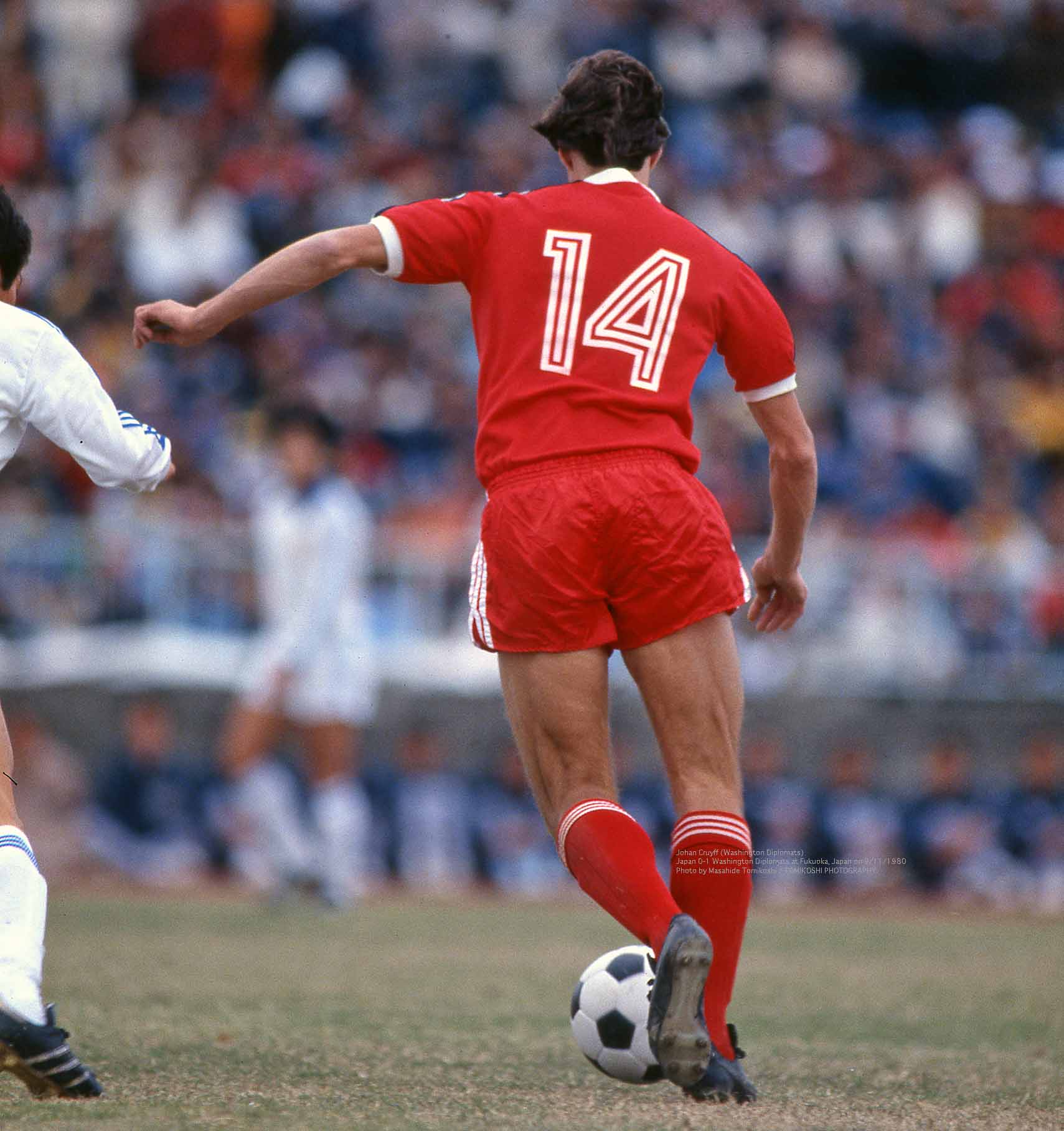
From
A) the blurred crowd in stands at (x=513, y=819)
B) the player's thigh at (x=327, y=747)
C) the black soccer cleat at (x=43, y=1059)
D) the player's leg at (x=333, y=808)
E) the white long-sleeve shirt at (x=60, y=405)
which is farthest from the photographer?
the blurred crowd in stands at (x=513, y=819)

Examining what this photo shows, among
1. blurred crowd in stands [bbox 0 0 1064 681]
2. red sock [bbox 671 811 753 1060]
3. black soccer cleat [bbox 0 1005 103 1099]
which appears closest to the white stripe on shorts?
red sock [bbox 671 811 753 1060]

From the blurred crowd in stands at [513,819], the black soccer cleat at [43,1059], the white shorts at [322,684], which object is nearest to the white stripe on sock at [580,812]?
the black soccer cleat at [43,1059]

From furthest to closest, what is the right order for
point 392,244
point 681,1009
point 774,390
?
point 774,390
point 392,244
point 681,1009

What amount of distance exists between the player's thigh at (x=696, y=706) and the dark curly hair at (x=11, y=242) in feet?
5.37

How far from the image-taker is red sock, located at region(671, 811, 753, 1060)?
394 cm

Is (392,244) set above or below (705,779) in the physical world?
above

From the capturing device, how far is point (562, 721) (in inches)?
155

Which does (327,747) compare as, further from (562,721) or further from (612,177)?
(612,177)

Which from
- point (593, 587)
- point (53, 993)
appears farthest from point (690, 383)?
point (53, 993)

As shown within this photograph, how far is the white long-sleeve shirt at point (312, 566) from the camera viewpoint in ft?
33.2

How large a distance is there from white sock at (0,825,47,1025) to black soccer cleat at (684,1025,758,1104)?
141 cm

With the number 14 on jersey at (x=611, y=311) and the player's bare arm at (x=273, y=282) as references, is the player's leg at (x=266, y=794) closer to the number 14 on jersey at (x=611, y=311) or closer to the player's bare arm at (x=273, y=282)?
the player's bare arm at (x=273, y=282)

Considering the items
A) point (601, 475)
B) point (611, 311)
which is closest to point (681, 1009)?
point (601, 475)

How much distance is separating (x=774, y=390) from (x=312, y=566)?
640 centimetres
